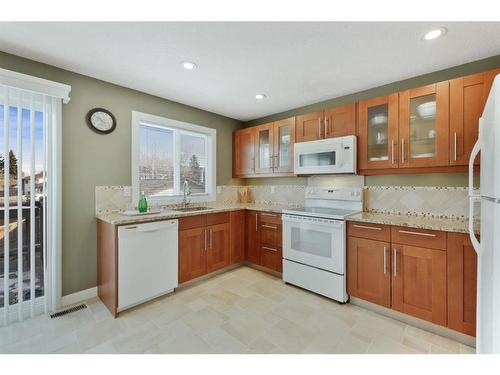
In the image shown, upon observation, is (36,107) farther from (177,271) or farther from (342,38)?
(342,38)

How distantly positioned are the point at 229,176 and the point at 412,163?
2.58 metres

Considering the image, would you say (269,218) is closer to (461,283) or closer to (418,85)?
(461,283)

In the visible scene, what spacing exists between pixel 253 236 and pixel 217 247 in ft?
1.83

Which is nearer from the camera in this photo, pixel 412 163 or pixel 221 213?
pixel 412 163

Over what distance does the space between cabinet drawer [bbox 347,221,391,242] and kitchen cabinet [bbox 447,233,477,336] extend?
43cm

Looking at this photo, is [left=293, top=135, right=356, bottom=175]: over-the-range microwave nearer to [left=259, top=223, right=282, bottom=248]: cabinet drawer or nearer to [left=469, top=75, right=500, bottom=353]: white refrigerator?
[left=259, top=223, right=282, bottom=248]: cabinet drawer

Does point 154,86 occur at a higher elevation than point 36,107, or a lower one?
higher

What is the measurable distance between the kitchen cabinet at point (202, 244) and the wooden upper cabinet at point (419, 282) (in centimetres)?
194

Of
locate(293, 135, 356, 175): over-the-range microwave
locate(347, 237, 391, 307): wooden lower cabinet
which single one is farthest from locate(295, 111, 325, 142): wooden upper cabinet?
locate(347, 237, 391, 307): wooden lower cabinet

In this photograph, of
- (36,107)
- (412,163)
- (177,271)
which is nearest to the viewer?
(36,107)

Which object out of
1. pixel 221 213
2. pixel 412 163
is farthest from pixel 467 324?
pixel 221 213

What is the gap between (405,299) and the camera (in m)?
1.97
